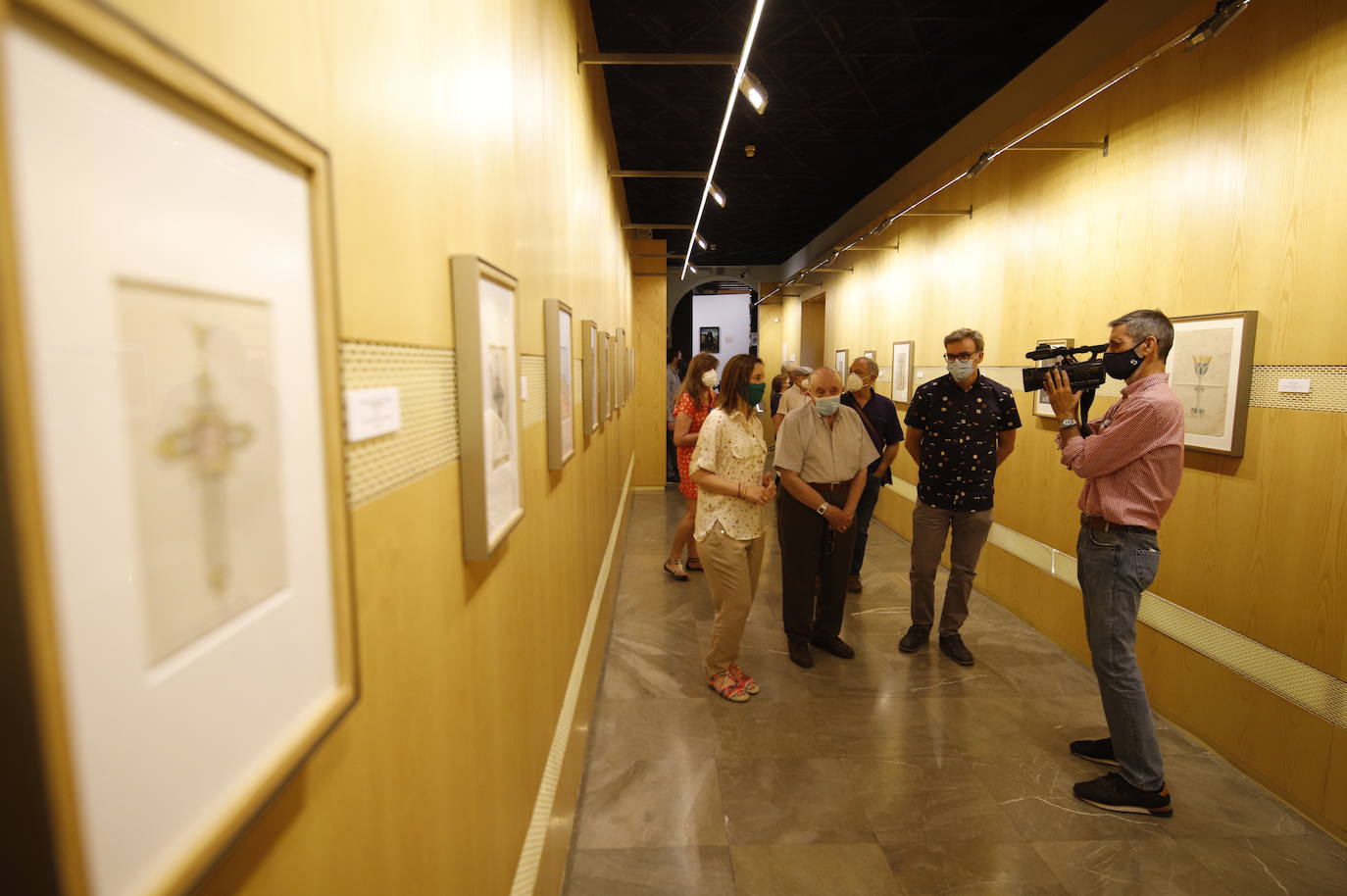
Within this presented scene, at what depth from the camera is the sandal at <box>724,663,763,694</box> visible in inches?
152

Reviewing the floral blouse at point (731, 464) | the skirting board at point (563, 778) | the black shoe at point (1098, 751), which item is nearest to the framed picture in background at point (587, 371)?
the floral blouse at point (731, 464)

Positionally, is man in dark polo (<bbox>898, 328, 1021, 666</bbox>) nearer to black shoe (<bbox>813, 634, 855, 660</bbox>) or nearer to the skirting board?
black shoe (<bbox>813, 634, 855, 660</bbox>)

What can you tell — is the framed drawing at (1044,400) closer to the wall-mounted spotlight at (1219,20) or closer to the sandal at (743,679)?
the wall-mounted spotlight at (1219,20)

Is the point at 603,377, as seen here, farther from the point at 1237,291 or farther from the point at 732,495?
the point at 1237,291

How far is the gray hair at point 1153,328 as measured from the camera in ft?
9.02

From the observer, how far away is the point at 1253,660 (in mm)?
3133

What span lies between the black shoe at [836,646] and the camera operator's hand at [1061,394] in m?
2.01

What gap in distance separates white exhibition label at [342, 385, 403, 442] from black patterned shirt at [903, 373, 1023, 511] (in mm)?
3834

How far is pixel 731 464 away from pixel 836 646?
1.63m

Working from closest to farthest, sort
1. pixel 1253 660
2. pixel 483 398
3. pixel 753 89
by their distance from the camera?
pixel 483 398, pixel 1253 660, pixel 753 89

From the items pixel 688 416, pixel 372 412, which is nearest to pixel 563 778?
pixel 372 412

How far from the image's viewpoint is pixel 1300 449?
9.53 ft

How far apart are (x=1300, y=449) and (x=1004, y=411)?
146 centimetres

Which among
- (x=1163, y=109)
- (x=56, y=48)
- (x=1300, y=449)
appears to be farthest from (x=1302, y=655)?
(x=56, y=48)
